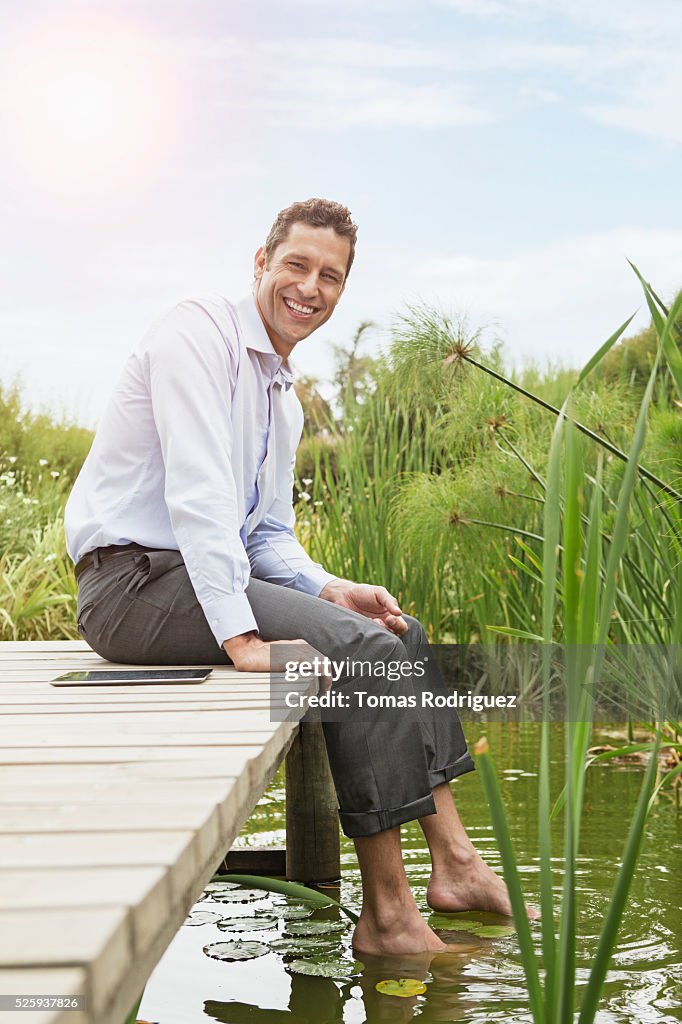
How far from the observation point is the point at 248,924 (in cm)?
201

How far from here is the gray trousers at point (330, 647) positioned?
5.88ft

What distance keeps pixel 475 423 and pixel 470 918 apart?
1.85 meters

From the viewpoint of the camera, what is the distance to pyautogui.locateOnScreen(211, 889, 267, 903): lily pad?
A: 7.20 ft

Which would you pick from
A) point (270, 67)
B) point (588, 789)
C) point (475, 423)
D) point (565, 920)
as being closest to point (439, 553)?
point (475, 423)

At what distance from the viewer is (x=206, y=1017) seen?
1.55m

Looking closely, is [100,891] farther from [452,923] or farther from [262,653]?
[452,923]

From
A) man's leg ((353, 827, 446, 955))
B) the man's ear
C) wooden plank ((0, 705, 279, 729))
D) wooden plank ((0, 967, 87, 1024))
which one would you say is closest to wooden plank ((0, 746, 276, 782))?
wooden plank ((0, 705, 279, 729))

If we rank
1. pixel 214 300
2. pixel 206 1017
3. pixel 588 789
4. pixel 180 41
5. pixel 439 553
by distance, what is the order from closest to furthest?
pixel 206 1017, pixel 214 300, pixel 588 789, pixel 439 553, pixel 180 41

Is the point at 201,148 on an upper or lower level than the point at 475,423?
upper

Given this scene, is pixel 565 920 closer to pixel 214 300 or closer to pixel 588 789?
pixel 214 300

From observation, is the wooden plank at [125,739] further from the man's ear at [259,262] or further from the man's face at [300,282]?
the man's ear at [259,262]

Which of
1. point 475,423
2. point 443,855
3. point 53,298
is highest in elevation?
point 53,298

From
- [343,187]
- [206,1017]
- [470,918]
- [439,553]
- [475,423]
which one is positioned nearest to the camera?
[206,1017]

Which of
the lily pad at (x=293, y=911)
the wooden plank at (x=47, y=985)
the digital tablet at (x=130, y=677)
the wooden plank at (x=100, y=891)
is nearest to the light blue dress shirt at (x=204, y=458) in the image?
the digital tablet at (x=130, y=677)
